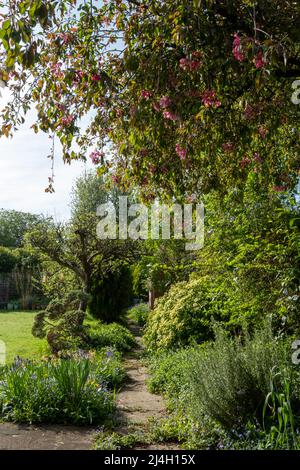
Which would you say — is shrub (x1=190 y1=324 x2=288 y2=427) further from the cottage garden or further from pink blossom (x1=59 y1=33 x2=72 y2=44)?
pink blossom (x1=59 y1=33 x2=72 y2=44)

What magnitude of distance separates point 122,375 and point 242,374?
9.79 ft

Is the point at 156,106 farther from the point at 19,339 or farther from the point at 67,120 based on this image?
the point at 19,339

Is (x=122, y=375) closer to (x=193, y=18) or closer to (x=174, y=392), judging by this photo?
(x=174, y=392)

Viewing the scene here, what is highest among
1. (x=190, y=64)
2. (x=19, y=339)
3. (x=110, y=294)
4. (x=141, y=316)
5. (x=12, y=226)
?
(x=12, y=226)

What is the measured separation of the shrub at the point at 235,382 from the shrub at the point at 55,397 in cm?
115

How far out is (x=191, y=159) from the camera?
4.86 meters

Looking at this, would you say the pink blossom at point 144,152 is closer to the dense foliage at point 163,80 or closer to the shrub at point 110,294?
the dense foliage at point 163,80

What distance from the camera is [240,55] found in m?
3.22

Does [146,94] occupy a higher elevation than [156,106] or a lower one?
higher

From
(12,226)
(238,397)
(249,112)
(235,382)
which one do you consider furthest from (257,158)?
(12,226)

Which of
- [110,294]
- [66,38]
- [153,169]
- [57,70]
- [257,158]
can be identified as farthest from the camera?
[110,294]

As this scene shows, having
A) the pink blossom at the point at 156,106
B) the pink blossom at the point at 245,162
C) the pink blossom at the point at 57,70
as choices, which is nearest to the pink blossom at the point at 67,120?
the pink blossom at the point at 57,70

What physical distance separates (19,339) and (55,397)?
22.6 ft

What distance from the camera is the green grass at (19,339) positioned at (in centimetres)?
918
